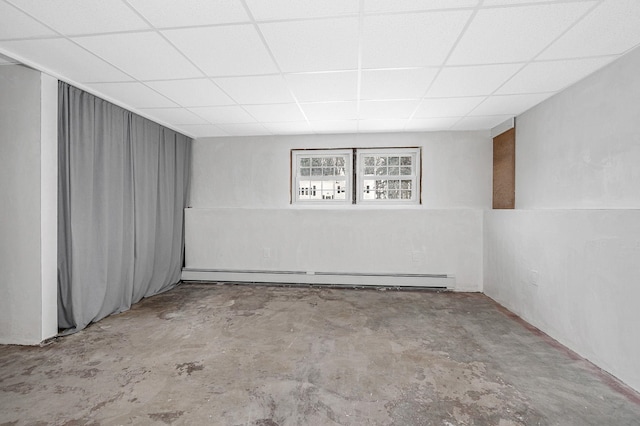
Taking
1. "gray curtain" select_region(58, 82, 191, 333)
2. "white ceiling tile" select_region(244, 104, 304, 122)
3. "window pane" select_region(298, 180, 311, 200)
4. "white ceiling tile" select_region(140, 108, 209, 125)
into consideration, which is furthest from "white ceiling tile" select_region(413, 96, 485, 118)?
"gray curtain" select_region(58, 82, 191, 333)

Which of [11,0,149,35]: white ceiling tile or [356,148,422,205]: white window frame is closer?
[11,0,149,35]: white ceiling tile

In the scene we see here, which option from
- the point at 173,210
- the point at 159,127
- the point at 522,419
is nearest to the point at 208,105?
the point at 159,127

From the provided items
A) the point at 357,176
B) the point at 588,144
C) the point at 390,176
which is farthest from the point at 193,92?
the point at 588,144

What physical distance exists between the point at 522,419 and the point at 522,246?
2382 millimetres

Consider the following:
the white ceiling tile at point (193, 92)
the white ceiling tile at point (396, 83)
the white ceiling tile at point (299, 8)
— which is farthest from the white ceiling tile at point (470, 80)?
the white ceiling tile at point (193, 92)

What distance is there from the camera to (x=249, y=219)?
529 cm

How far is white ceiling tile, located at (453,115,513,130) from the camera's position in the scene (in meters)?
4.21

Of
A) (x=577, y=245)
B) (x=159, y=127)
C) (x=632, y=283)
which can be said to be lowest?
(x=632, y=283)

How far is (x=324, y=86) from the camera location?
10.3ft

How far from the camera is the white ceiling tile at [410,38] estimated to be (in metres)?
2.02

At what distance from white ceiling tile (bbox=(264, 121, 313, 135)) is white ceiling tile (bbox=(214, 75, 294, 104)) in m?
0.95

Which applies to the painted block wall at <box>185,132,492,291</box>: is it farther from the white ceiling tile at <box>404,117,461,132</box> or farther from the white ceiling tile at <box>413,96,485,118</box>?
the white ceiling tile at <box>413,96,485,118</box>

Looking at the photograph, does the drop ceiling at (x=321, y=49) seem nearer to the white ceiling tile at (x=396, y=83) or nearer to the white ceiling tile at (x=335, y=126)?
the white ceiling tile at (x=396, y=83)

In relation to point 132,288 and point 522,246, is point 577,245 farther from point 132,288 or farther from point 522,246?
point 132,288
